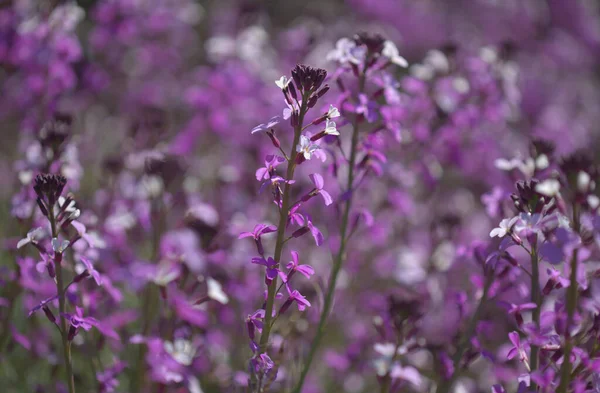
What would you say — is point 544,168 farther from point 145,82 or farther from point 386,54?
point 145,82

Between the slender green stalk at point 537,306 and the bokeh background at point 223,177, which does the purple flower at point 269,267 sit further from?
the slender green stalk at point 537,306

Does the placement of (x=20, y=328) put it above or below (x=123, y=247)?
below

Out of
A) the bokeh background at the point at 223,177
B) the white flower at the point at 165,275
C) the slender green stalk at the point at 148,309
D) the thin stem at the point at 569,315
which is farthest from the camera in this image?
the bokeh background at the point at 223,177

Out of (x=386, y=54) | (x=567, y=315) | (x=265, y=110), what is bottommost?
(x=265, y=110)

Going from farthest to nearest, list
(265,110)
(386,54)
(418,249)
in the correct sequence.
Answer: (265,110)
(418,249)
(386,54)

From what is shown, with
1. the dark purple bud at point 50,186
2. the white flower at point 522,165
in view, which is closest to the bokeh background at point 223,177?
the white flower at point 522,165

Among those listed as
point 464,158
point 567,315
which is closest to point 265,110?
point 464,158

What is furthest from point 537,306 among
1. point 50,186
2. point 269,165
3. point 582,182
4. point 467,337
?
point 50,186
